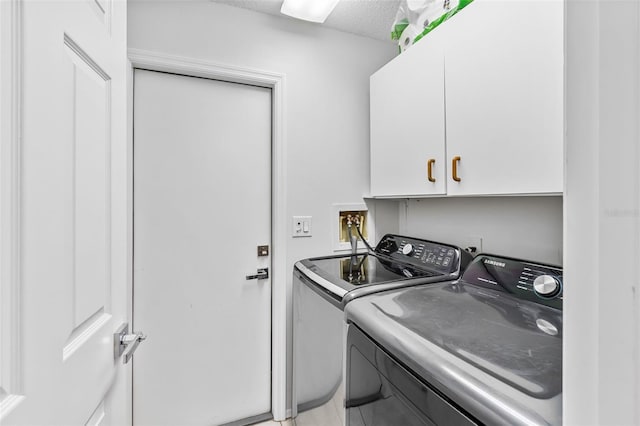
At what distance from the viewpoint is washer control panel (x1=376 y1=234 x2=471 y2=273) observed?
1.41 m

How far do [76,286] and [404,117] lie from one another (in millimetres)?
1495

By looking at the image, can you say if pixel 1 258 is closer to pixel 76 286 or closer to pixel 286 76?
pixel 76 286

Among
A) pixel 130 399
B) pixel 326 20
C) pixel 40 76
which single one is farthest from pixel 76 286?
pixel 326 20

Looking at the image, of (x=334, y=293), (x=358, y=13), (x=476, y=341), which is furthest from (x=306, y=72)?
(x=476, y=341)

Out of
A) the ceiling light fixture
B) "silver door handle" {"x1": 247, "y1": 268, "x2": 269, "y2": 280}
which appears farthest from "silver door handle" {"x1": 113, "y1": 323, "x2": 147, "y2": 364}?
the ceiling light fixture

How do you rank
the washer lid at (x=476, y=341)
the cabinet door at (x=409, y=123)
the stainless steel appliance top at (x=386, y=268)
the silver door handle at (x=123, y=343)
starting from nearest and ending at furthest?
the washer lid at (x=476, y=341) → the silver door handle at (x=123, y=343) → the stainless steel appliance top at (x=386, y=268) → the cabinet door at (x=409, y=123)

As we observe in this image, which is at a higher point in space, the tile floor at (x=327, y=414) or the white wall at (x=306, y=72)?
the white wall at (x=306, y=72)

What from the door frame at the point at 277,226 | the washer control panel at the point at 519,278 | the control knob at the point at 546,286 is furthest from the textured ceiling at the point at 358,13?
the control knob at the point at 546,286

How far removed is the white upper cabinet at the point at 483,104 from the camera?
0.96 m

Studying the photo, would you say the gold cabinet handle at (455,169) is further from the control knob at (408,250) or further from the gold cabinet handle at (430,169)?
the control knob at (408,250)

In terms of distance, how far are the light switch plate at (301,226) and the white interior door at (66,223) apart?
1.04 m

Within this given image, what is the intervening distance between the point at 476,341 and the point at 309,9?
1.74 meters

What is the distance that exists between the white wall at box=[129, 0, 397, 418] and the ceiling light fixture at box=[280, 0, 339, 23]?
6.3 inches

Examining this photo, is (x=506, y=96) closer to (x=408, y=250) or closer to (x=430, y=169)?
(x=430, y=169)
